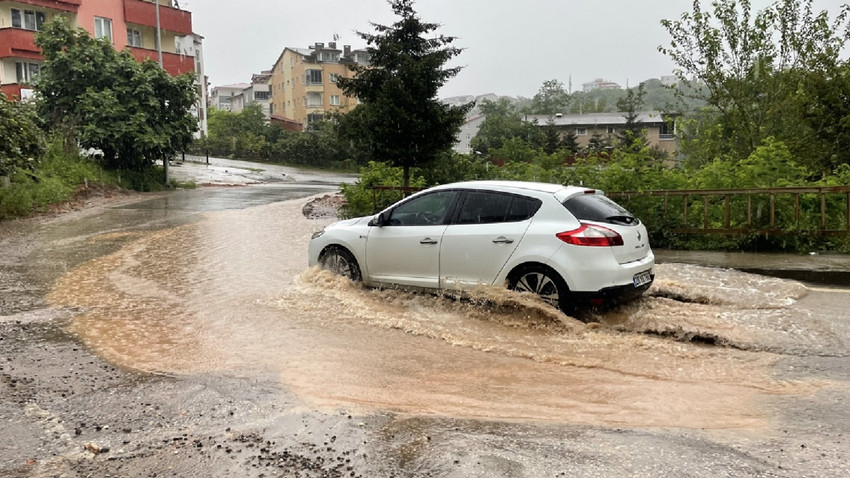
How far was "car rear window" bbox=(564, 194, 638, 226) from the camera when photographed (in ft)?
22.1

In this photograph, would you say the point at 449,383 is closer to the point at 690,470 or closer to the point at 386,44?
the point at 690,470

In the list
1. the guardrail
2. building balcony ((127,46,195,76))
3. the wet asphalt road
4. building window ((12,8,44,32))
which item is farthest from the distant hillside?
building window ((12,8,44,32))

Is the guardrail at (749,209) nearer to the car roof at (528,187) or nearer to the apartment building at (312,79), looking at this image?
the car roof at (528,187)

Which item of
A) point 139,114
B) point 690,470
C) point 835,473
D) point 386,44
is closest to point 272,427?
point 690,470

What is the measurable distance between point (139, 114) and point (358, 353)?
74.4 feet

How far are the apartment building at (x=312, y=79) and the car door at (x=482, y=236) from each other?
75.8 metres

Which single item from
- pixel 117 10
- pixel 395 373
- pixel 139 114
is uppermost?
pixel 117 10

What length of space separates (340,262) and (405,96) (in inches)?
326

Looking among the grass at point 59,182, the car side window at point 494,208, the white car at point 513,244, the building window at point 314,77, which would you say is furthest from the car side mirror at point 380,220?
the building window at point 314,77

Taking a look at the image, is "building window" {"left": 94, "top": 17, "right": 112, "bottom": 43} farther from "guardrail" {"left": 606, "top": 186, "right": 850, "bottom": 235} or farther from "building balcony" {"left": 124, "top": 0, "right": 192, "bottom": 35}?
"guardrail" {"left": 606, "top": 186, "right": 850, "bottom": 235}

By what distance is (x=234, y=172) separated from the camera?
38219 millimetres

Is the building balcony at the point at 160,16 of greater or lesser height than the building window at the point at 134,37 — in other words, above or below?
above

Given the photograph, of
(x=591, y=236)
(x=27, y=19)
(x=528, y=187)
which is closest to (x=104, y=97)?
(x=27, y=19)

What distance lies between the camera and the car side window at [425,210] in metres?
7.56
